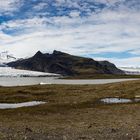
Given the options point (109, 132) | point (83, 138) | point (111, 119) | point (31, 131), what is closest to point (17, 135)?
point (31, 131)

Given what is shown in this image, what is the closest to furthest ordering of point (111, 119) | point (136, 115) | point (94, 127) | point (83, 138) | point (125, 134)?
point (83, 138)
point (125, 134)
point (94, 127)
point (111, 119)
point (136, 115)

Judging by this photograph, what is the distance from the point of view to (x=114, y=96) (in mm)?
68625

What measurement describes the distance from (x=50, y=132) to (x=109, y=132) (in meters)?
4.00

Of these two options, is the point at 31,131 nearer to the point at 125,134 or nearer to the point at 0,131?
the point at 0,131

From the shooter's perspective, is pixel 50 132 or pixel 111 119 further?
pixel 111 119

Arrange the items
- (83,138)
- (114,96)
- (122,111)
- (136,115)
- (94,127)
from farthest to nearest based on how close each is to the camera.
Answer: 1. (114,96)
2. (122,111)
3. (136,115)
4. (94,127)
5. (83,138)

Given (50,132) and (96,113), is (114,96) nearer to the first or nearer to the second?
(96,113)

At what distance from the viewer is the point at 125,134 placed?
2494 cm

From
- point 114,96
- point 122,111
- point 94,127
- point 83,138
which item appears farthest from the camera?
point 114,96

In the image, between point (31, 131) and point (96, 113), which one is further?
point (96, 113)

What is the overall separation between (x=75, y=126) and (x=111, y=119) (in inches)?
245

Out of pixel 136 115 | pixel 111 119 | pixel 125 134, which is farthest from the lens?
pixel 136 115

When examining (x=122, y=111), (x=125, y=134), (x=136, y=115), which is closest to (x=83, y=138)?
(x=125, y=134)

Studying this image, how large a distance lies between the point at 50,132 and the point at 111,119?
1049 cm
